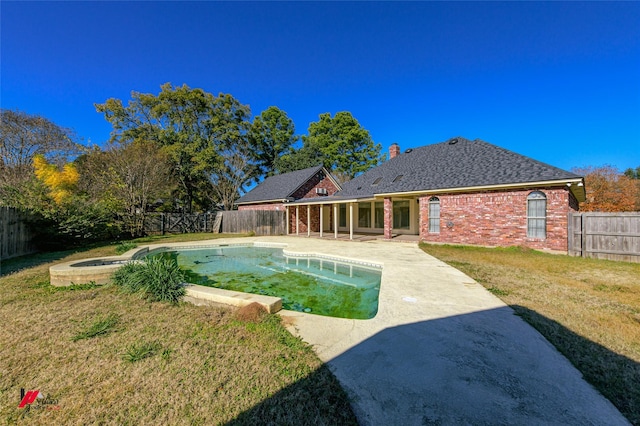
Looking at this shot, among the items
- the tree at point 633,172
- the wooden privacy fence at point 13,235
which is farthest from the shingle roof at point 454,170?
the tree at point 633,172

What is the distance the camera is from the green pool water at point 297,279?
4905 mm

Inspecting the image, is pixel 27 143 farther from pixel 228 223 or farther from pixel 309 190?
pixel 309 190

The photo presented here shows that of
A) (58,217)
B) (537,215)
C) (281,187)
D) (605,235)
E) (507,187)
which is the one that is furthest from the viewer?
(281,187)

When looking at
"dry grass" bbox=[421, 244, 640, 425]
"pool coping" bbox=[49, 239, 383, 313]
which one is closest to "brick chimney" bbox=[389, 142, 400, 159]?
"dry grass" bbox=[421, 244, 640, 425]

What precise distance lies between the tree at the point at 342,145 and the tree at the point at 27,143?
20.8 metres

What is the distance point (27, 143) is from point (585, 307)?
27.6 metres

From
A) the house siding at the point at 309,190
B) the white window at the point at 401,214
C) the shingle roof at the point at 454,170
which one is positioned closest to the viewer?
the shingle roof at the point at 454,170

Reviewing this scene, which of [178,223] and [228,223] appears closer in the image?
[228,223]

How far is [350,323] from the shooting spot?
11.4ft

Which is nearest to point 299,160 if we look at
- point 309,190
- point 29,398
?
point 309,190

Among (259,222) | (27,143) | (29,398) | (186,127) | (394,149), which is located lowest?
(29,398)

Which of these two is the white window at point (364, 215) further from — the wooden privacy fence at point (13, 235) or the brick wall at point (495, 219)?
the wooden privacy fence at point (13, 235)

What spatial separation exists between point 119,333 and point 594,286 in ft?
28.2

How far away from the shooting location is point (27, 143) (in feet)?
54.5
